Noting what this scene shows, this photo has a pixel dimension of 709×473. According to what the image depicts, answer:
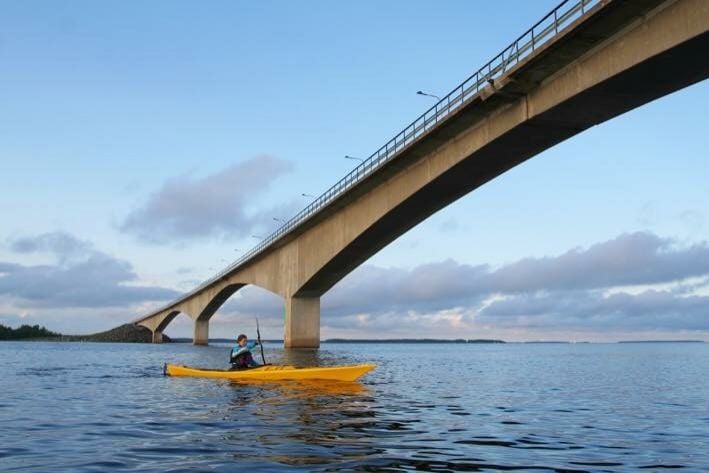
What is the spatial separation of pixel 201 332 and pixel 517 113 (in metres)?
86.3

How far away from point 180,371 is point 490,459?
1896 centimetres

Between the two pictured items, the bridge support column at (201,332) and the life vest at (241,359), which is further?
the bridge support column at (201,332)

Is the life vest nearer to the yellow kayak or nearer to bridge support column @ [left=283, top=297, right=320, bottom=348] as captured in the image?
the yellow kayak

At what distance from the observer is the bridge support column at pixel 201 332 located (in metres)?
106

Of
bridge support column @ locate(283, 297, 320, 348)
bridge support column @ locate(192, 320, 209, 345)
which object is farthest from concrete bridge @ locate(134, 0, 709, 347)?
bridge support column @ locate(192, 320, 209, 345)

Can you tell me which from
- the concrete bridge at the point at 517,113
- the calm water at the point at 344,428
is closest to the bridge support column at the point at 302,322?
the concrete bridge at the point at 517,113

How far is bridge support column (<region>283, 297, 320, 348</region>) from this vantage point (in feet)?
193

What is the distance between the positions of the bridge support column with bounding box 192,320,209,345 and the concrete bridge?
54.0 meters

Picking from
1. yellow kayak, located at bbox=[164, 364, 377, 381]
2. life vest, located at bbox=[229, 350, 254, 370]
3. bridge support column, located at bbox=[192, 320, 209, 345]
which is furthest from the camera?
bridge support column, located at bbox=[192, 320, 209, 345]

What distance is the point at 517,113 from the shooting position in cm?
2809

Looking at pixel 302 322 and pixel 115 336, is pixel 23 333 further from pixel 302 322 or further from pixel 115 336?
pixel 302 322

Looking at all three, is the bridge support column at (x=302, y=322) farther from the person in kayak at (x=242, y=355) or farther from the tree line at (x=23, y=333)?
→ the tree line at (x=23, y=333)

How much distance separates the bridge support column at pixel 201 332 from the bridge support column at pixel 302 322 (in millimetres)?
49258

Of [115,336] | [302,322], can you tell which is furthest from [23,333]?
[302,322]
